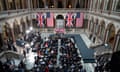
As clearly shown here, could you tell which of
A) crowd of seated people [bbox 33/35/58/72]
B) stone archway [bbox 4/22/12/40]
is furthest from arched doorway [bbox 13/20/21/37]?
crowd of seated people [bbox 33/35/58/72]

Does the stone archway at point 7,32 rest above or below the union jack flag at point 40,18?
below

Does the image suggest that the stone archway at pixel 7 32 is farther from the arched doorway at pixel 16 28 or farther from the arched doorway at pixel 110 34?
the arched doorway at pixel 110 34

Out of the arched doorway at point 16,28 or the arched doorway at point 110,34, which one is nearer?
the arched doorway at point 110,34

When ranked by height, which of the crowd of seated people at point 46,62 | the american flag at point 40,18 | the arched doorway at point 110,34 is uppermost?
the american flag at point 40,18

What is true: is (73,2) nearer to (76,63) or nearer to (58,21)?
(58,21)

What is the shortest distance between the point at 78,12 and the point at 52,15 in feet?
19.6

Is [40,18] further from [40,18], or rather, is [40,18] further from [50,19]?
[50,19]

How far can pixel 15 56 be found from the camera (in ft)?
53.4

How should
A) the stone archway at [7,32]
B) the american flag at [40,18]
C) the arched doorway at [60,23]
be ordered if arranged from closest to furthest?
the stone archway at [7,32] → the american flag at [40,18] → the arched doorway at [60,23]

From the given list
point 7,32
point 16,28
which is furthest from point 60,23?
point 7,32

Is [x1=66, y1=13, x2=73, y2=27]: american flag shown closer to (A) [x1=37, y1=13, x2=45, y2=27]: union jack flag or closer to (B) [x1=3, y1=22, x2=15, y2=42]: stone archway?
(A) [x1=37, y1=13, x2=45, y2=27]: union jack flag

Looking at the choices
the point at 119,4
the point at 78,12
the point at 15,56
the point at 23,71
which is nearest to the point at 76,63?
the point at 23,71

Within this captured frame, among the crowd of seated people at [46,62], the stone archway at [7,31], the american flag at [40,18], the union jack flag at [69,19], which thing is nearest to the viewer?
the crowd of seated people at [46,62]

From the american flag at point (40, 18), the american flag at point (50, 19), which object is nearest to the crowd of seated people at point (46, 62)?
the american flag at point (40, 18)
